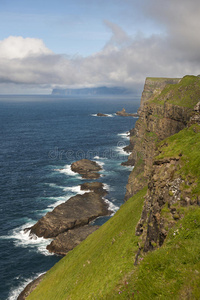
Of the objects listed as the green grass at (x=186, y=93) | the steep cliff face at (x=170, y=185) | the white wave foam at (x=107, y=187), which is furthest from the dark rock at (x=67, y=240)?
the green grass at (x=186, y=93)

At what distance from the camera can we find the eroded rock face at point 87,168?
359 ft

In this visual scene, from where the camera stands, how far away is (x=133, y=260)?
26406 millimetres

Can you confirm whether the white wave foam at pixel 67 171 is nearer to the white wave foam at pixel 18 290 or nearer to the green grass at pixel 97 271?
the white wave foam at pixel 18 290

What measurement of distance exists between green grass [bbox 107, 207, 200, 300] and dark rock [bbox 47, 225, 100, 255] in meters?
47.1

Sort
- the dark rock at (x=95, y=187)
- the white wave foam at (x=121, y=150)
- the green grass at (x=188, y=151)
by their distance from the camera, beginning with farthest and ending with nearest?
1. the white wave foam at (x=121, y=150)
2. the dark rock at (x=95, y=187)
3. the green grass at (x=188, y=151)

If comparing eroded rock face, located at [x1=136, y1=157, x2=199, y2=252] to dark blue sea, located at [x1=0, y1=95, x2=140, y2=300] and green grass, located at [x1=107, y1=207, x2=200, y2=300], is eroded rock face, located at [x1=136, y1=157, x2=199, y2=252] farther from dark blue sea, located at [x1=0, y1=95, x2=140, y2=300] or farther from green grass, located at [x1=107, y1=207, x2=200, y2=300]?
dark blue sea, located at [x1=0, y1=95, x2=140, y2=300]

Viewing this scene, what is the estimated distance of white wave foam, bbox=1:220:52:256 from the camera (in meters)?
63.1

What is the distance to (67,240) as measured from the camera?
63062mm

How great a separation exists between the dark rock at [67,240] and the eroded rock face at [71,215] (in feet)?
13.8

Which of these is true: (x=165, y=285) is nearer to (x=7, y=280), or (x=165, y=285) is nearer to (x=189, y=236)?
(x=189, y=236)

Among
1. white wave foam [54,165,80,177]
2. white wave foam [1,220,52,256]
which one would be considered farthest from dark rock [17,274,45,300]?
white wave foam [54,165,80,177]

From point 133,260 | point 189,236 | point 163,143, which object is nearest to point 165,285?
point 189,236

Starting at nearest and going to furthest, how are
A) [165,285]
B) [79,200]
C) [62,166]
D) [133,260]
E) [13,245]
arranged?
[165,285] < [133,260] < [13,245] < [79,200] < [62,166]

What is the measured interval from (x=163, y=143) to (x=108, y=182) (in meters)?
73.6
